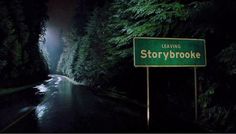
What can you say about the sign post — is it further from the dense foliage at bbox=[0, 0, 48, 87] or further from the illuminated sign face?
the dense foliage at bbox=[0, 0, 48, 87]

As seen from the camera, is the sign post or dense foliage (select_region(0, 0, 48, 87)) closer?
the sign post

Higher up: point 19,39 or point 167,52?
point 19,39

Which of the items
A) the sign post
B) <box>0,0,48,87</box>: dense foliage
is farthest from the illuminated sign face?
<box>0,0,48,87</box>: dense foliage

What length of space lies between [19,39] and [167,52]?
129ft

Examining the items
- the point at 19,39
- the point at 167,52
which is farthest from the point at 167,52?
the point at 19,39

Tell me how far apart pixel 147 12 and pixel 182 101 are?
508cm

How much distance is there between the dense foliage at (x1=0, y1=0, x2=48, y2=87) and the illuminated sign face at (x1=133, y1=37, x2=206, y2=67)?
27.6 meters

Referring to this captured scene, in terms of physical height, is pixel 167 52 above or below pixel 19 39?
below

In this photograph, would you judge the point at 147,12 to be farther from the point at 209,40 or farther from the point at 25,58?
the point at 25,58

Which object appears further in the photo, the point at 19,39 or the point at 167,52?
the point at 19,39

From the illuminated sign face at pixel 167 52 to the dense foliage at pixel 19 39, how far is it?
27579mm

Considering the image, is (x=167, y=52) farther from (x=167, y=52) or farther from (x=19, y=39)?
(x=19, y=39)

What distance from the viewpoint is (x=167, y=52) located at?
400 inches

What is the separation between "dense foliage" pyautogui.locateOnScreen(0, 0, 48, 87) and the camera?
125 ft
